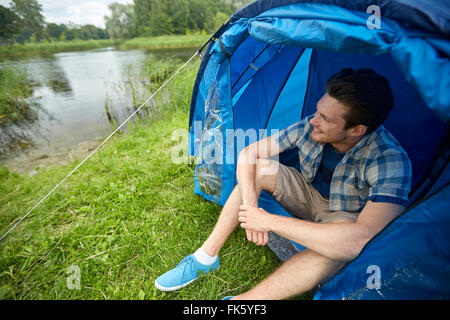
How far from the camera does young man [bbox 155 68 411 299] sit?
92 cm

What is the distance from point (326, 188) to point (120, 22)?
2706cm

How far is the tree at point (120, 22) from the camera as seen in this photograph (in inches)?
834

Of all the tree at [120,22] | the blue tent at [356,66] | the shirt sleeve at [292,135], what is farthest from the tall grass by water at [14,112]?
the tree at [120,22]

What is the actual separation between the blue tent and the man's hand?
12.9 inches

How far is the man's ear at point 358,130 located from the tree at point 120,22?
2534cm

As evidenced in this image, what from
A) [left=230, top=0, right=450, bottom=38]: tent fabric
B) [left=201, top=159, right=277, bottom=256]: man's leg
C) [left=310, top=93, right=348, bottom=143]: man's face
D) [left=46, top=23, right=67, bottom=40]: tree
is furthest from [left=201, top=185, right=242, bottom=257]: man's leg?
[left=46, top=23, right=67, bottom=40]: tree

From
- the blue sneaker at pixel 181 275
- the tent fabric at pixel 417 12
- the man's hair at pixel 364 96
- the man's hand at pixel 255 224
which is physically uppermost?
the tent fabric at pixel 417 12

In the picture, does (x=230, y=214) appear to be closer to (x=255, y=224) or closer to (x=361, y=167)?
(x=255, y=224)

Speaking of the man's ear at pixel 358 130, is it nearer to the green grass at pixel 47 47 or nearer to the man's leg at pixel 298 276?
the man's leg at pixel 298 276

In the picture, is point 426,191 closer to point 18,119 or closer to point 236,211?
point 236,211

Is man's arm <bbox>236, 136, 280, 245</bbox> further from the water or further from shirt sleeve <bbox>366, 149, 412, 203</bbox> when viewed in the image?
the water

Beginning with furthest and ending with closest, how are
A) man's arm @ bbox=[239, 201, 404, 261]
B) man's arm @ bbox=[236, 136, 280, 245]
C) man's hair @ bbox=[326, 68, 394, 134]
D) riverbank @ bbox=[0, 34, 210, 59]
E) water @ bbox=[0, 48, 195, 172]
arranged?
1. riverbank @ bbox=[0, 34, 210, 59]
2. water @ bbox=[0, 48, 195, 172]
3. man's arm @ bbox=[236, 136, 280, 245]
4. man's hair @ bbox=[326, 68, 394, 134]
5. man's arm @ bbox=[239, 201, 404, 261]

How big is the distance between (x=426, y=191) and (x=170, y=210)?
156 centimetres
